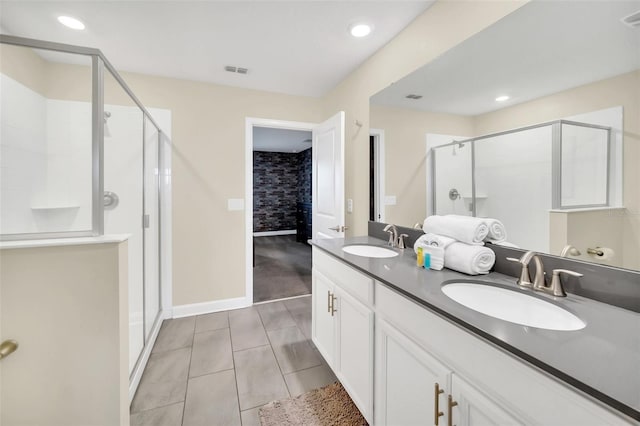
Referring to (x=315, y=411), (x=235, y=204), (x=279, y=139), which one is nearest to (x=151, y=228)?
(x=235, y=204)

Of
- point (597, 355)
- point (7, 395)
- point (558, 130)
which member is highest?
point (558, 130)

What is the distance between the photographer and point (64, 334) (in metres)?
1.18

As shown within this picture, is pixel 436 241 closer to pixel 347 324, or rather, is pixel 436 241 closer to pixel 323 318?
pixel 347 324

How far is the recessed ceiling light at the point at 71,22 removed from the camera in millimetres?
1790

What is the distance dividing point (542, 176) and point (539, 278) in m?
0.44

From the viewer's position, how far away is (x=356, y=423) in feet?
4.62

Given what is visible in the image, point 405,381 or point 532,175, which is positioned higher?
point 532,175

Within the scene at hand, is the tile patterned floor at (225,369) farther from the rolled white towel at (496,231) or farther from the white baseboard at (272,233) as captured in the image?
the white baseboard at (272,233)

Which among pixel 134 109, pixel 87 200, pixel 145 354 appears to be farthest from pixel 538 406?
pixel 134 109

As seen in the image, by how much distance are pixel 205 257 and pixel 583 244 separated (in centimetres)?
289

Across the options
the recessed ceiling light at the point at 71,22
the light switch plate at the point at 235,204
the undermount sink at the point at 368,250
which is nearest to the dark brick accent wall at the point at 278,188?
the light switch plate at the point at 235,204

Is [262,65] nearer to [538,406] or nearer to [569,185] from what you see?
[569,185]

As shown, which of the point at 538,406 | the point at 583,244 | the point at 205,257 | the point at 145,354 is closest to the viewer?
the point at 538,406

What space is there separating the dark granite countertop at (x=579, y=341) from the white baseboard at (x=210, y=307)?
229cm
